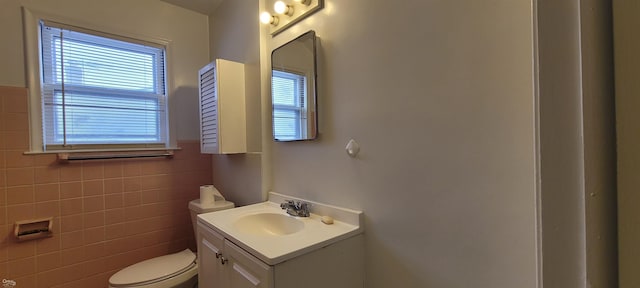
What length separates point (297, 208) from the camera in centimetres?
145

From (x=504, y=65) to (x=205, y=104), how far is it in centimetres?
177

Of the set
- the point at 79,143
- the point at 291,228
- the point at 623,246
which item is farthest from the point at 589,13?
the point at 79,143

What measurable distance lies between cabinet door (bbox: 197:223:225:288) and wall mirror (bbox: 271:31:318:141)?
2.10ft

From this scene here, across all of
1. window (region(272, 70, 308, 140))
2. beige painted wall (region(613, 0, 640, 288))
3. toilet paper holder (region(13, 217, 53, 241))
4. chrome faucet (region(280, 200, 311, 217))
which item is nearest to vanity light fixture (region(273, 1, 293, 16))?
window (region(272, 70, 308, 140))

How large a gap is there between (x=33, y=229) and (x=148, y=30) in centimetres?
148

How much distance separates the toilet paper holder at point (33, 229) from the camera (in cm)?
162

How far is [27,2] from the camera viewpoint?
1.65 metres

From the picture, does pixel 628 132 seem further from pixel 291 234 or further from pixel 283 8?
pixel 283 8

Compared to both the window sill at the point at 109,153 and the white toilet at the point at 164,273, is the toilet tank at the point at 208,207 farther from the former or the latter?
the window sill at the point at 109,153

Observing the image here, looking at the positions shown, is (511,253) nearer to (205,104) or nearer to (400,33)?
(400,33)

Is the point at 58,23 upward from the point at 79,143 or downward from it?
upward

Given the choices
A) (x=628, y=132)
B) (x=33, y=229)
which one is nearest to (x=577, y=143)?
(x=628, y=132)

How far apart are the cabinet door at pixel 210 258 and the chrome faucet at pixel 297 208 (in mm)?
370

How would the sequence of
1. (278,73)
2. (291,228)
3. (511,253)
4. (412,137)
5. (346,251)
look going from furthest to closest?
(278,73) → (291,228) → (346,251) → (412,137) → (511,253)
